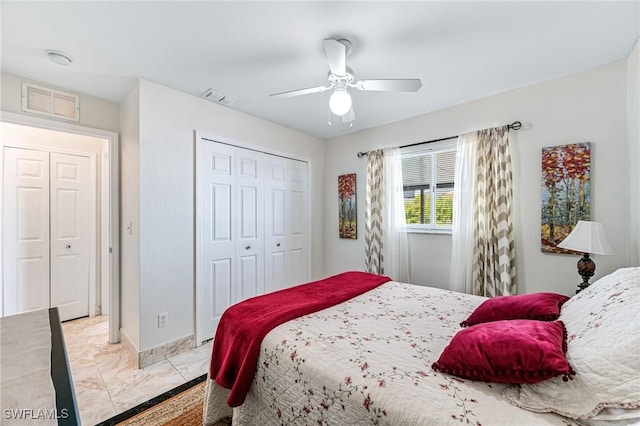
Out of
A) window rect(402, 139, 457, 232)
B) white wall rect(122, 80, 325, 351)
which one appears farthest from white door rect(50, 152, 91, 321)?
window rect(402, 139, 457, 232)

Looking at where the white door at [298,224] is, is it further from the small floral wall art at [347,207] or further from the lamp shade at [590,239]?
the lamp shade at [590,239]

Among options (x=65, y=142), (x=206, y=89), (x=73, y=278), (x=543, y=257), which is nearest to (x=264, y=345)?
(x=206, y=89)

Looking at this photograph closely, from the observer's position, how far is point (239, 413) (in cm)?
142

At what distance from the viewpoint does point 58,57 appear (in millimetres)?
1951

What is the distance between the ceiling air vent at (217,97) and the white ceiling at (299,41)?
65 mm

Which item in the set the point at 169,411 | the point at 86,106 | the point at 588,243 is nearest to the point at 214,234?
→ the point at 169,411

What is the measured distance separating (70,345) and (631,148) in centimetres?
506

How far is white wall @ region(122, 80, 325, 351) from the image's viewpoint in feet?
7.62

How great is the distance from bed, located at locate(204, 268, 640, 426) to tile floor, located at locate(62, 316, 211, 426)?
0.79 metres

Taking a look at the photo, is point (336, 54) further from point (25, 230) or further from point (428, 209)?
point (25, 230)

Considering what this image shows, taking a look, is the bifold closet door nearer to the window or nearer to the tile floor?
the tile floor

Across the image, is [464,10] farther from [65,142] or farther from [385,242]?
[65,142]

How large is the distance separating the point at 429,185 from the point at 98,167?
4.14m

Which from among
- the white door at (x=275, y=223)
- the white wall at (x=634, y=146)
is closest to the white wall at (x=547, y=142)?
the white wall at (x=634, y=146)
